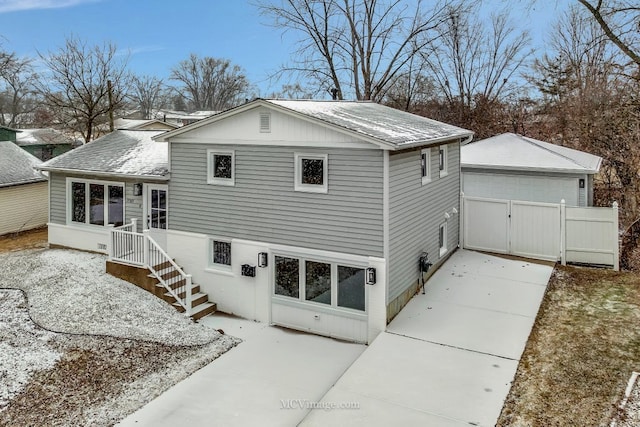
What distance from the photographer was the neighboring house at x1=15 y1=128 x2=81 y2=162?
28750 mm

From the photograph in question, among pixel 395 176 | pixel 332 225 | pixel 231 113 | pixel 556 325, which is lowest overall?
pixel 556 325

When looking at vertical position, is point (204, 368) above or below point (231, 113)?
below

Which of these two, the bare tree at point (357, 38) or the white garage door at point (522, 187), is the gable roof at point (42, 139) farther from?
the white garage door at point (522, 187)

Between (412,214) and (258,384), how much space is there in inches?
198

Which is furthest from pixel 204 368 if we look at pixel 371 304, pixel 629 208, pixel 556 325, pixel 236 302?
pixel 629 208

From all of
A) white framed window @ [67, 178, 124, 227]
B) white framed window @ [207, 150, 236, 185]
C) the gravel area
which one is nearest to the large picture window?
the gravel area

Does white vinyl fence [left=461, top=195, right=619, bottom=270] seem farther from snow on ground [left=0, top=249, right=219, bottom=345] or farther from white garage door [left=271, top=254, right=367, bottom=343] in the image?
snow on ground [left=0, top=249, right=219, bottom=345]

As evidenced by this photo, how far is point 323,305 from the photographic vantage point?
1031 centimetres

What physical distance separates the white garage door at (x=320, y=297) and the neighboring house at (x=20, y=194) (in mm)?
13579

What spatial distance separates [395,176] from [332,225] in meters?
1.66

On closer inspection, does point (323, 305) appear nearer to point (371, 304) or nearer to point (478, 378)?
point (371, 304)

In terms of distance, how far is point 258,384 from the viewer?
834 centimetres

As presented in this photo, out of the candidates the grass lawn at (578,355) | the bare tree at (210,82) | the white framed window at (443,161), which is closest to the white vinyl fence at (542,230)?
the grass lawn at (578,355)

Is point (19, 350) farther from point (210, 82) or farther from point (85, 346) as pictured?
point (210, 82)
